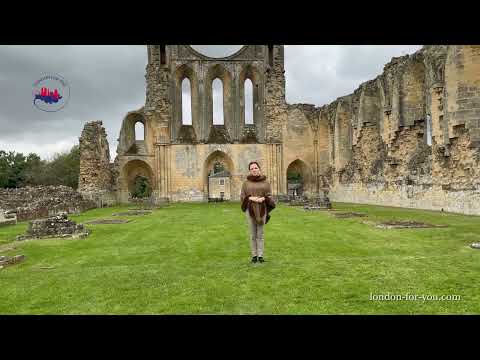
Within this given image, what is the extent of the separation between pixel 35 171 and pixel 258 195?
50.5m

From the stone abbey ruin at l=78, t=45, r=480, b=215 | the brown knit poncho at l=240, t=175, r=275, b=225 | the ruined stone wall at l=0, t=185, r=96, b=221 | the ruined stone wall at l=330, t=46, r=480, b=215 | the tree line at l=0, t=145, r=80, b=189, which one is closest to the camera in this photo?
the brown knit poncho at l=240, t=175, r=275, b=225

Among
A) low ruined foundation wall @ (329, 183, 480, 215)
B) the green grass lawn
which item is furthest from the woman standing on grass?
low ruined foundation wall @ (329, 183, 480, 215)

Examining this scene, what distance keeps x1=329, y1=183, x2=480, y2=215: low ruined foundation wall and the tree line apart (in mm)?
36906

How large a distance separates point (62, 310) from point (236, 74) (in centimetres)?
2769

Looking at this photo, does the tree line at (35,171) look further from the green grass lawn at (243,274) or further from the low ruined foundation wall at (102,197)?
the green grass lawn at (243,274)

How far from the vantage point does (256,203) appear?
226 inches

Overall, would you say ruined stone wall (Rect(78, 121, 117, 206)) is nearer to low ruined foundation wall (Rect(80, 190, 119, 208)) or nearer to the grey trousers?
low ruined foundation wall (Rect(80, 190, 119, 208))

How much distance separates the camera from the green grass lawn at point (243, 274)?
3799 millimetres

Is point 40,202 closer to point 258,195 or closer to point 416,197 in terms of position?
point 258,195

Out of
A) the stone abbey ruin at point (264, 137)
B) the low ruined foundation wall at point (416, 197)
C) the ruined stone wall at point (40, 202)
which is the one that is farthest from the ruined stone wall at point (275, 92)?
the ruined stone wall at point (40, 202)

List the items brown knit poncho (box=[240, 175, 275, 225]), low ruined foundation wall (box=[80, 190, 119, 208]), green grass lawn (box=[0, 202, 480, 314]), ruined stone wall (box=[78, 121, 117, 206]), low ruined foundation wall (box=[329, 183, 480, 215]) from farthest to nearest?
ruined stone wall (box=[78, 121, 117, 206])
low ruined foundation wall (box=[80, 190, 119, 208])
low ruined foundation wall (box=[329, 183, 480, 215])
brown knit poncho (box=[240, 175, 275, 225])
green grass lawn (box=[0, 202, 480, 314])

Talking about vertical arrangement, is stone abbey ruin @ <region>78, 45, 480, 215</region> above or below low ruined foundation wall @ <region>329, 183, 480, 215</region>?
above

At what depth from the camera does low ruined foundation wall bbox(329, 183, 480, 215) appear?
13.9 metres
